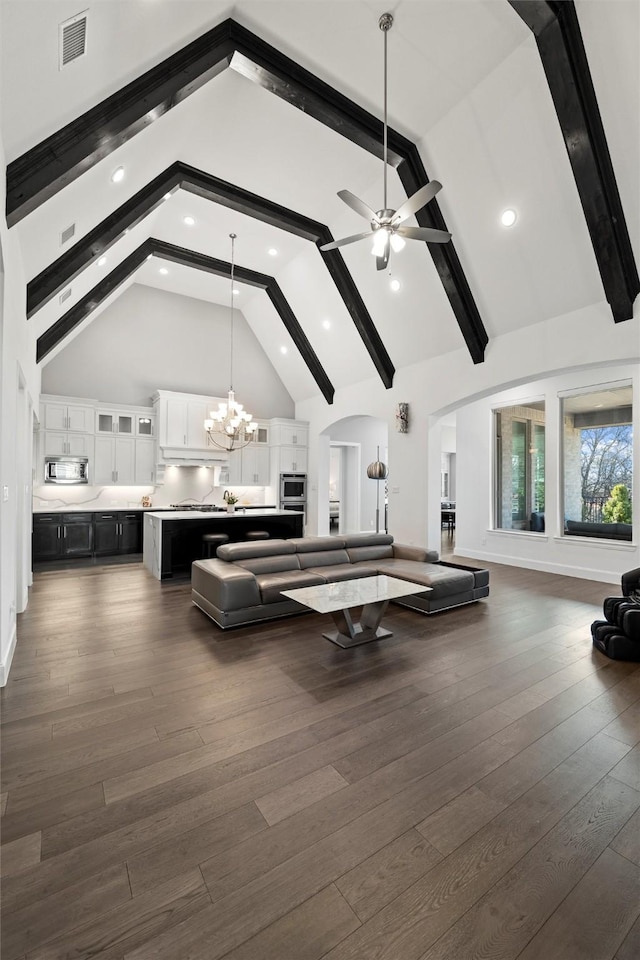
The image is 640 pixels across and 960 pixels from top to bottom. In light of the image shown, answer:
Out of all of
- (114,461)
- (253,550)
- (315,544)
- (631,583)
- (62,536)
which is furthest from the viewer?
(114,461)

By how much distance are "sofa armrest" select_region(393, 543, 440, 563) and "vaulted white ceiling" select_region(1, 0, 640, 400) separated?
3355mm

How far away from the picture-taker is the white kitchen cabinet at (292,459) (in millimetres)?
10109

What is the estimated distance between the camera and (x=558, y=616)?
4.52m

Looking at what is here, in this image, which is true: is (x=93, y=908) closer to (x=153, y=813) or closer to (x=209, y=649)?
(x=153, y=813)

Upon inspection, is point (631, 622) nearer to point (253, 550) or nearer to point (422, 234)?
point (253, 550)

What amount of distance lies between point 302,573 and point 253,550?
608 millimetres

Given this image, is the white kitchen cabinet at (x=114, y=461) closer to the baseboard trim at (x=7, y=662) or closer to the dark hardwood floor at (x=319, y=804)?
the baseboard trim at (x=7, y=662)

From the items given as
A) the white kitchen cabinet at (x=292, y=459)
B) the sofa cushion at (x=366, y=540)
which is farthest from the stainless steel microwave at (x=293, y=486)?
the sofa cushion at (x=366, y=540)

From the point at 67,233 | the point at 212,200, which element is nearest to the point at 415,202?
the point at 67,233

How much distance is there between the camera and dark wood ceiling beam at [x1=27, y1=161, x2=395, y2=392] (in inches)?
172

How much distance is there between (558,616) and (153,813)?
13.9ft

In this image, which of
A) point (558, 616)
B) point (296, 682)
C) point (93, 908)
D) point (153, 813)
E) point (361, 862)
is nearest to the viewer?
point (93, 908)

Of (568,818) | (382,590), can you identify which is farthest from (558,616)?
(568,818)

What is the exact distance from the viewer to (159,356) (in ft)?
29.9
